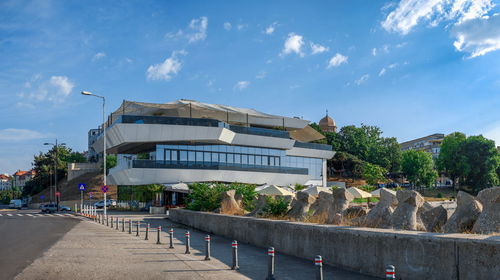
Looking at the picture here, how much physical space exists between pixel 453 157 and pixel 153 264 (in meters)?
80.6

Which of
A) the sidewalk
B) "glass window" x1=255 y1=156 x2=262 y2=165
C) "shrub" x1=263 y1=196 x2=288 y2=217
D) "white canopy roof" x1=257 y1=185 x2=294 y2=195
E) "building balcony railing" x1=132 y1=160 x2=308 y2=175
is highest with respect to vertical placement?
"glass window" x1=255 y1=156 x2=262 y2=165

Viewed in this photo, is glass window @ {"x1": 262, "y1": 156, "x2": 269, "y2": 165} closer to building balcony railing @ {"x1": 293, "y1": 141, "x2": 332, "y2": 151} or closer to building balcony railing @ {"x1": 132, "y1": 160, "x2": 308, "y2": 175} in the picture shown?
building balcony railing @ {"x1": 132, "y1": 160, "x2": 308, "y2": 175}

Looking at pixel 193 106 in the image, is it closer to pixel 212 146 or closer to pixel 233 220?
pixel 212 146

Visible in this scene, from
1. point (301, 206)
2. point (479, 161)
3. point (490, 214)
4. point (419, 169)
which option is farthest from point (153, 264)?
point (419, 169)

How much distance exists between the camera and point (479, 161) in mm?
80375

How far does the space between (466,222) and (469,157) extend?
257 ft

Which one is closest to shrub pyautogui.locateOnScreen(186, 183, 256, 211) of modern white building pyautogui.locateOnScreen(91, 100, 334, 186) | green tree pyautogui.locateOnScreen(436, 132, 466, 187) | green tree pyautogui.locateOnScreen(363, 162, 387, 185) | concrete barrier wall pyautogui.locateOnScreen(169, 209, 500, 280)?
concrete barrier wall pyautogui.locateOnScreen(169, 209, 500, 280)

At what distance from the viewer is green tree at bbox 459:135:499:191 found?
79938mm

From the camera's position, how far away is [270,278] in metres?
9.30

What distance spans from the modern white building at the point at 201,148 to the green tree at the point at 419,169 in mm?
27630

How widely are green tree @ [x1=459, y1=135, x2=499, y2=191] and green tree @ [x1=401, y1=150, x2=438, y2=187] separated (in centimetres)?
749

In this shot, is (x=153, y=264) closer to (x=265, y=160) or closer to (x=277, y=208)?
(x=277, y=208)

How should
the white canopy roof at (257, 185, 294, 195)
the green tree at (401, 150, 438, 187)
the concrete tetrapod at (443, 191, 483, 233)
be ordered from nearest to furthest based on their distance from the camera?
the concrete tetrapod at (443, 191, 483, 233), the white canopy roof at (257, 185, 294, 195), the green tree at (401, 150, 438, 187)

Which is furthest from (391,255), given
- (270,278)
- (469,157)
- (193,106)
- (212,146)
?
(469,157)
